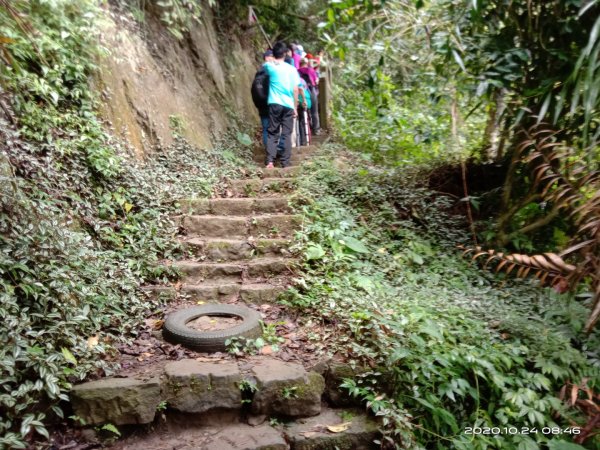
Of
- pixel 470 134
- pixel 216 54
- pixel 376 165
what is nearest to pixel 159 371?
pixel 376 165

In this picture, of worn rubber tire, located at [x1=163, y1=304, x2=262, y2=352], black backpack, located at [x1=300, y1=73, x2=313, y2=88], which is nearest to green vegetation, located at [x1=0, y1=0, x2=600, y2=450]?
worn rubber tire, located at [x1=163, y1=304, x2=262, y2=352]

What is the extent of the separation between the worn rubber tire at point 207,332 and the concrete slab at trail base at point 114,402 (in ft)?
1.89

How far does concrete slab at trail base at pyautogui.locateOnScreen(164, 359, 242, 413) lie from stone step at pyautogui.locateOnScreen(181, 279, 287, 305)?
1127mm

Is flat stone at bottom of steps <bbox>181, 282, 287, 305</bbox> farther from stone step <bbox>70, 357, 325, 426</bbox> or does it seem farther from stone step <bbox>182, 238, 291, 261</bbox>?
stone step <bbox>70, 357, 325, 426</bbox>

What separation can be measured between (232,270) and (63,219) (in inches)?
64.4

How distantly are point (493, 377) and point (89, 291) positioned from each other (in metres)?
3.10

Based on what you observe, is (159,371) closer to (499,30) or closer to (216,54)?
(499,30)

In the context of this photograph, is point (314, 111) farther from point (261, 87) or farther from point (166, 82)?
point (166, 82)

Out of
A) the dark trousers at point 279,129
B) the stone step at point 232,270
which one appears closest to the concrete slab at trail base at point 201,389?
the stone step at point 232,270

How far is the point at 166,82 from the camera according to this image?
6668 millimetres

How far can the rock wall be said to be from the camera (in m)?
5.30

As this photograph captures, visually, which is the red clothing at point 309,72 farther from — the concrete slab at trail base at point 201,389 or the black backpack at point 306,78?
the concrete slab at trail base at point 201,389

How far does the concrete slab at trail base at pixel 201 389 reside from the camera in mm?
2807

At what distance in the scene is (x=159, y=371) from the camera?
2.97 meters
